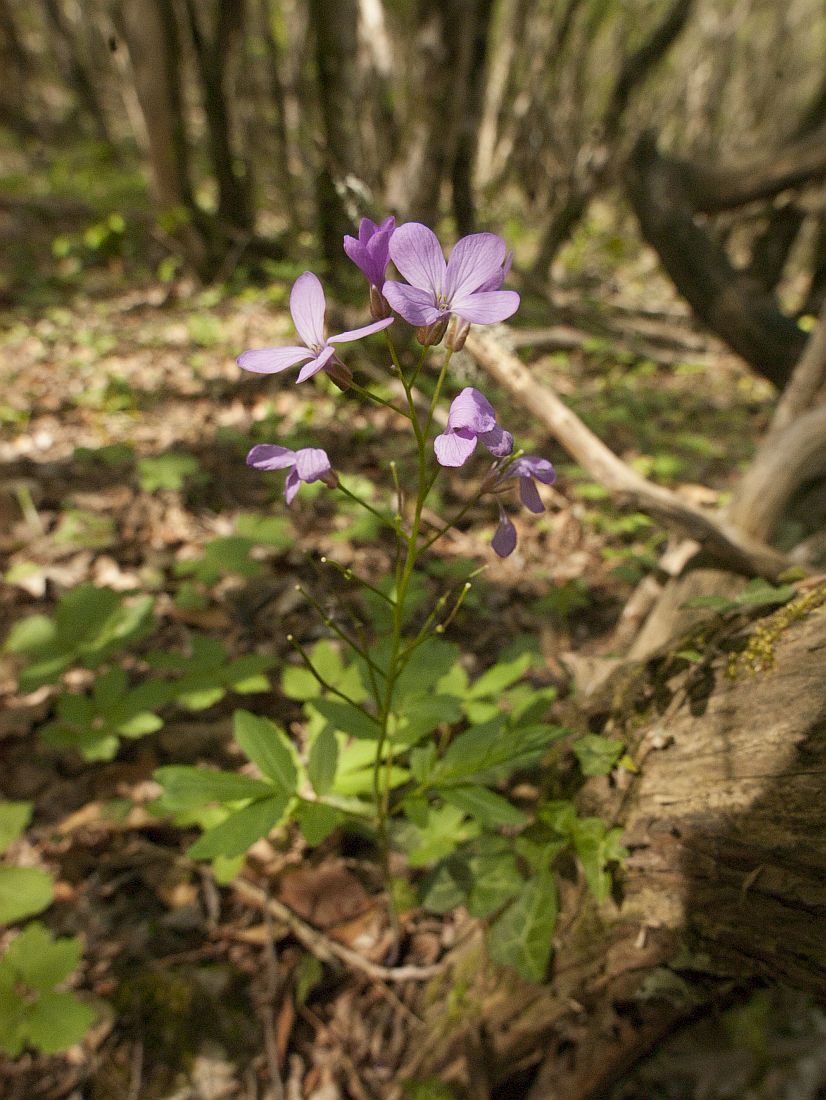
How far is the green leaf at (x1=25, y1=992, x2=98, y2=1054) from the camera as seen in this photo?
1473mm

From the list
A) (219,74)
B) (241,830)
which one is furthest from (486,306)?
(219,74)

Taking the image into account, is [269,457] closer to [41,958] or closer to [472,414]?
[472,414]

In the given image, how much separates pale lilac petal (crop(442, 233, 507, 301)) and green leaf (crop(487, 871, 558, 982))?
1238 millimetres

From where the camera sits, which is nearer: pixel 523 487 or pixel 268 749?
pixel 523 487

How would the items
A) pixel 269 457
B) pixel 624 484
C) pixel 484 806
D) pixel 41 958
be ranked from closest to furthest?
pixel 269 457 → pixel 484 806 → pixel 41 958 → pixel 624 484

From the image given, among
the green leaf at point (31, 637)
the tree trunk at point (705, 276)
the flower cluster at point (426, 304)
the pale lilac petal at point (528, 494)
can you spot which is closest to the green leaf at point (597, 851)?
the pale lilac petal at point (528, 494)

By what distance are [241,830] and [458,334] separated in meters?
1.02

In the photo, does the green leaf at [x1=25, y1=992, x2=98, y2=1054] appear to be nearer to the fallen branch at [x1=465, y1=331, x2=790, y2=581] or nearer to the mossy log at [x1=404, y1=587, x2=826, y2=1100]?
the mossy log at [x1=404, y1=587, x2=826, y2=1100]

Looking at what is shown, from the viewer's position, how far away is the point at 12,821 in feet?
5.71

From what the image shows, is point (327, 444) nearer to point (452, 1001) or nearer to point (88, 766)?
point (88, 766)

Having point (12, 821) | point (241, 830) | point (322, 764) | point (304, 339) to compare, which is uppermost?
point (304, 339)

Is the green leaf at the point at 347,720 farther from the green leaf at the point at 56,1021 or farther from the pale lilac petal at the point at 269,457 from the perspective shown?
the green leaf at the point at 56,1021

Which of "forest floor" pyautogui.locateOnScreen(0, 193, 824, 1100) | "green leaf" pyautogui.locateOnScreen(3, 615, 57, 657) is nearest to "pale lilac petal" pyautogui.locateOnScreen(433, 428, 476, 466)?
"forest floor" pyautogui.locateOnScreen(0, 193, 824, 1100)

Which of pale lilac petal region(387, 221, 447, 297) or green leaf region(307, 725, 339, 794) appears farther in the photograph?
green leaf region(307, 725, 339, 794)
